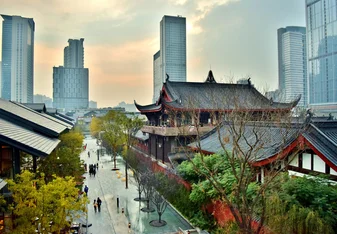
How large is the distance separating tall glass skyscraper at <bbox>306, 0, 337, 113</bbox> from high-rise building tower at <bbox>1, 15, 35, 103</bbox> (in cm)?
13944

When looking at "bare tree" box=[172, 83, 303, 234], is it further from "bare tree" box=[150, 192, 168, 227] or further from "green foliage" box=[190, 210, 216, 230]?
"bare tree" box=[150, 192, 168, 227]

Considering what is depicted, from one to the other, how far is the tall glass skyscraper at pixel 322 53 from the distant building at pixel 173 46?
7019cm

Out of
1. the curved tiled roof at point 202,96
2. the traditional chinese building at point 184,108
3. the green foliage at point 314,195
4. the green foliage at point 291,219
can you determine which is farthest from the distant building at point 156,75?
the green foliage at point 291,219

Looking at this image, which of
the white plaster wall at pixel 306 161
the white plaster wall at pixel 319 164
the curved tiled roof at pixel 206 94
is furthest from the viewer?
the curved tiled roof at pixel 206 94

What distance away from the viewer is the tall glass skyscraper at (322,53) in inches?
3497

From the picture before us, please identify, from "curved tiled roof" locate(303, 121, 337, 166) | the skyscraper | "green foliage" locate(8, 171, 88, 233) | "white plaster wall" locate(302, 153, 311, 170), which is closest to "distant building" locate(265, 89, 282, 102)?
"curved tiled roof" locate(303, 121, 337, 166)

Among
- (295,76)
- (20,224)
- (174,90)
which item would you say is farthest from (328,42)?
(20,224)

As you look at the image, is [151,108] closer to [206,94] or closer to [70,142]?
[206,94]

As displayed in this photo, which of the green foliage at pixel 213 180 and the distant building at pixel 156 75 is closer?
the green foliage at pixel 213 180

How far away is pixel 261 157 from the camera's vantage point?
15.0m

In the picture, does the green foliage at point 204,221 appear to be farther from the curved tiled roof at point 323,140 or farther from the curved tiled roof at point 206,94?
the curved tiled roof at point 206,94

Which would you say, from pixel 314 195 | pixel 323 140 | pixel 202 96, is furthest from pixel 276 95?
pixel 202 96

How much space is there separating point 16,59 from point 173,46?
85452 millimetres

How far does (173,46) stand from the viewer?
155 m
